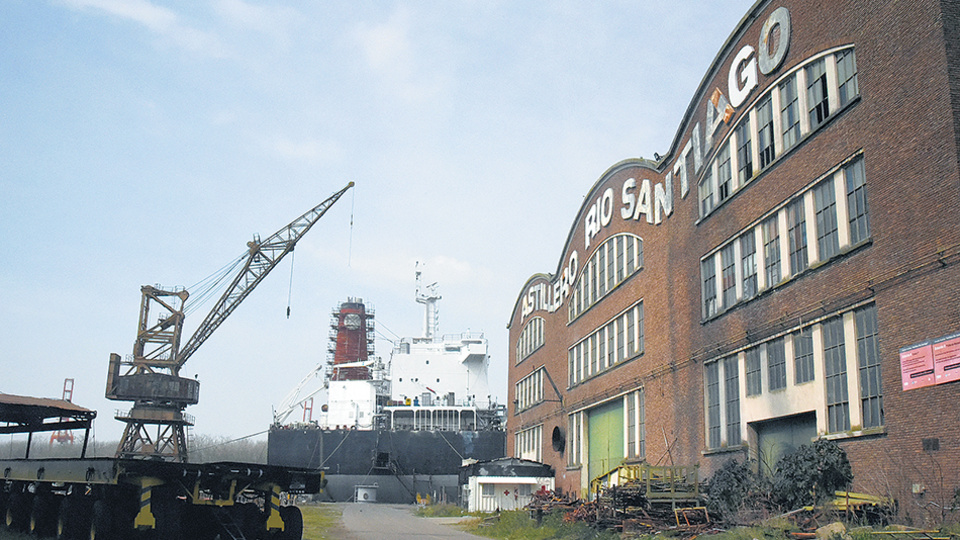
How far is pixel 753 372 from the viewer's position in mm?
20922

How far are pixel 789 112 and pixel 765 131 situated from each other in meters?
1.18

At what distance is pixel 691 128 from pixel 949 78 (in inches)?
442

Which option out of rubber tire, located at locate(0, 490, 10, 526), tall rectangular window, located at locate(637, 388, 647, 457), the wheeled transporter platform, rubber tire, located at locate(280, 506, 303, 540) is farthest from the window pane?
rubber tire, located at locate(0, 490, 10, 526)

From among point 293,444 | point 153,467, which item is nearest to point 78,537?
point 153,467

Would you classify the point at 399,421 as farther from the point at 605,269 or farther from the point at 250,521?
the point at 250,521

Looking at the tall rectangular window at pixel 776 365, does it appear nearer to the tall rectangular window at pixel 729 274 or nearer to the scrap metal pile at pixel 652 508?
the tall rectangular window at pixel 729 274

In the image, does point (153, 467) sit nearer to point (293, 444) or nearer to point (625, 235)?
point (625, 235)

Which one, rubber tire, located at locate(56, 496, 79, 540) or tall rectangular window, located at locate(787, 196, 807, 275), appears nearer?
rubber tire, located at locate(56, 496, 79, 540)

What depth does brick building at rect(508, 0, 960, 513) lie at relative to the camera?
47.3 feet

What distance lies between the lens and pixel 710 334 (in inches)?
925

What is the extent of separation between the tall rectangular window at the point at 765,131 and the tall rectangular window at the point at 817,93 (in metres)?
1.74

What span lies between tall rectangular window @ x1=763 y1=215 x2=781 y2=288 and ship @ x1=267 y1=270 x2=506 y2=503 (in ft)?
128

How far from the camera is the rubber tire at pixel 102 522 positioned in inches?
617

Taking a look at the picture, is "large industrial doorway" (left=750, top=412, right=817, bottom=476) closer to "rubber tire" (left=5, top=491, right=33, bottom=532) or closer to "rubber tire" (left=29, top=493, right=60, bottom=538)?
"rubber tire" (left=29, top=493, right=60, bottom=538)
